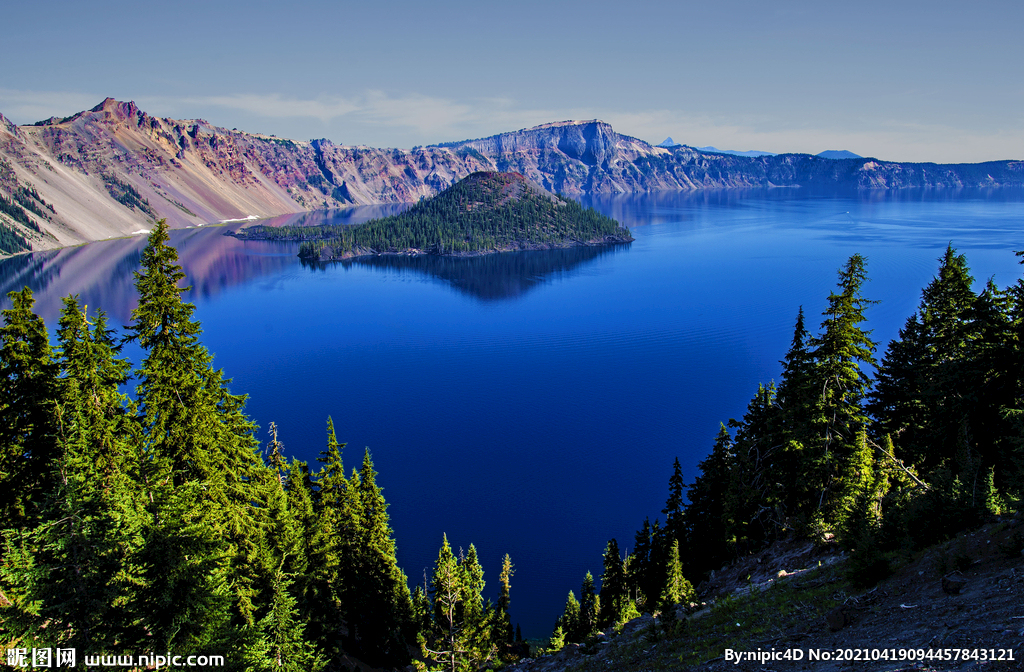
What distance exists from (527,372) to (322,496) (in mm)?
57768

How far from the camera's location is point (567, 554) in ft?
159

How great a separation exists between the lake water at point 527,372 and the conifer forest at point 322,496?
1222 cm

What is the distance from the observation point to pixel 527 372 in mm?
89125

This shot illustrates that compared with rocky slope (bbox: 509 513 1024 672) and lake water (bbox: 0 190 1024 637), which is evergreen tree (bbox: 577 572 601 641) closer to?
lake water (bbox: 0 190 1024 637)

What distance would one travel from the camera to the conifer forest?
16.1 meters

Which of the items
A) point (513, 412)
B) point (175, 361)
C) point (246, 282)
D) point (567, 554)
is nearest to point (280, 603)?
point (175, 361)

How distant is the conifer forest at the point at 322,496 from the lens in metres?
16.1

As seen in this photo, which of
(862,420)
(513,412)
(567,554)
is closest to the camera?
(862,420)

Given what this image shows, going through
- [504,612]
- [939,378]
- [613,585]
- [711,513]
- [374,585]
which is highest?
[939,378]

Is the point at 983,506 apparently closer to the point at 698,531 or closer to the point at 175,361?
the point at 698,531

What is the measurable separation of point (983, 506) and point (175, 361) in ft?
88.6

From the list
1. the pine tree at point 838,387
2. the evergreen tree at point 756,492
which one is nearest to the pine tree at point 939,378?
the pine tree at point 838,387

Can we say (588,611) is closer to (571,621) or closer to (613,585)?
(571,621)

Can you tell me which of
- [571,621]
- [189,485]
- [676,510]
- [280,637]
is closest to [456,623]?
[571,621]
